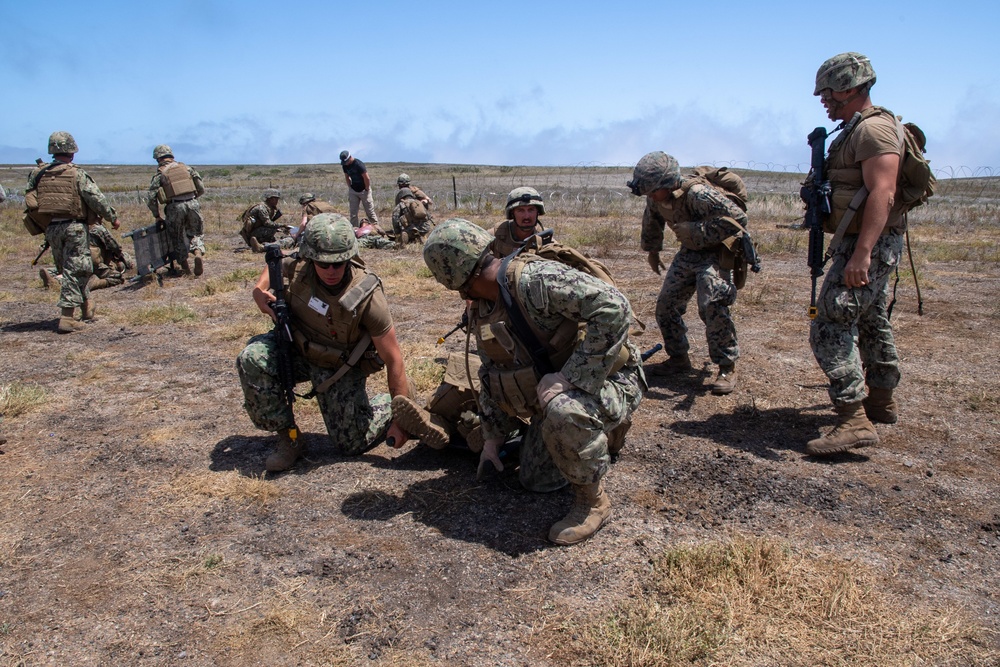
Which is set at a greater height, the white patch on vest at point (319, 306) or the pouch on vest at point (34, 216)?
the pouch on vest at point (34, 216)

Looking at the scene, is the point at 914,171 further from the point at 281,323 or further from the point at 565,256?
the point at 281,323

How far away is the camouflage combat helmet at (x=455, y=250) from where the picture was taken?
10.8ft

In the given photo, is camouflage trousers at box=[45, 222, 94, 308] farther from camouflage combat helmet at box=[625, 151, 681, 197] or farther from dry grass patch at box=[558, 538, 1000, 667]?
dry grass patch at box=[558, 538, 1000, 667]

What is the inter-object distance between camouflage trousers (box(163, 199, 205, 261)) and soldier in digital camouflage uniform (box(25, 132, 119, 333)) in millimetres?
2297

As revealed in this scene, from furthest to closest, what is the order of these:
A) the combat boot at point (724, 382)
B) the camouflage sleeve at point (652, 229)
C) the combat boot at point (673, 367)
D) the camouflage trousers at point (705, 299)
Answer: the combat boot at point (673, 367) → the camouflage sleeve at point (652, 229) → the combat boot at point (724, 382) → the camouflage trousers at point (705, 299)

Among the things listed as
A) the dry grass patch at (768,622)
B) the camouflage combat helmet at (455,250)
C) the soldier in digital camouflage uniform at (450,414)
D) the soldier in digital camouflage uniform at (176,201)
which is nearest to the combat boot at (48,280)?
the soldier in digital camouflage uniform at (176,201)

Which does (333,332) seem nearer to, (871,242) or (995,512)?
(871,242)

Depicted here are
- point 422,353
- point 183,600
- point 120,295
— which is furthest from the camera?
point 120,295

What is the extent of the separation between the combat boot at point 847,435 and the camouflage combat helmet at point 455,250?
2451mm

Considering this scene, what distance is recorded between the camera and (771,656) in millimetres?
2602

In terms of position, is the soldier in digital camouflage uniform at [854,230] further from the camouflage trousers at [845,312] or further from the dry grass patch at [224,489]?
the dry grass patch at [224,489]

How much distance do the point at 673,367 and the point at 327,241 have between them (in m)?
3.38

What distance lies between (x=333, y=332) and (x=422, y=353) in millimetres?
2520

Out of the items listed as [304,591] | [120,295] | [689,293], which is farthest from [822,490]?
[120,295]
